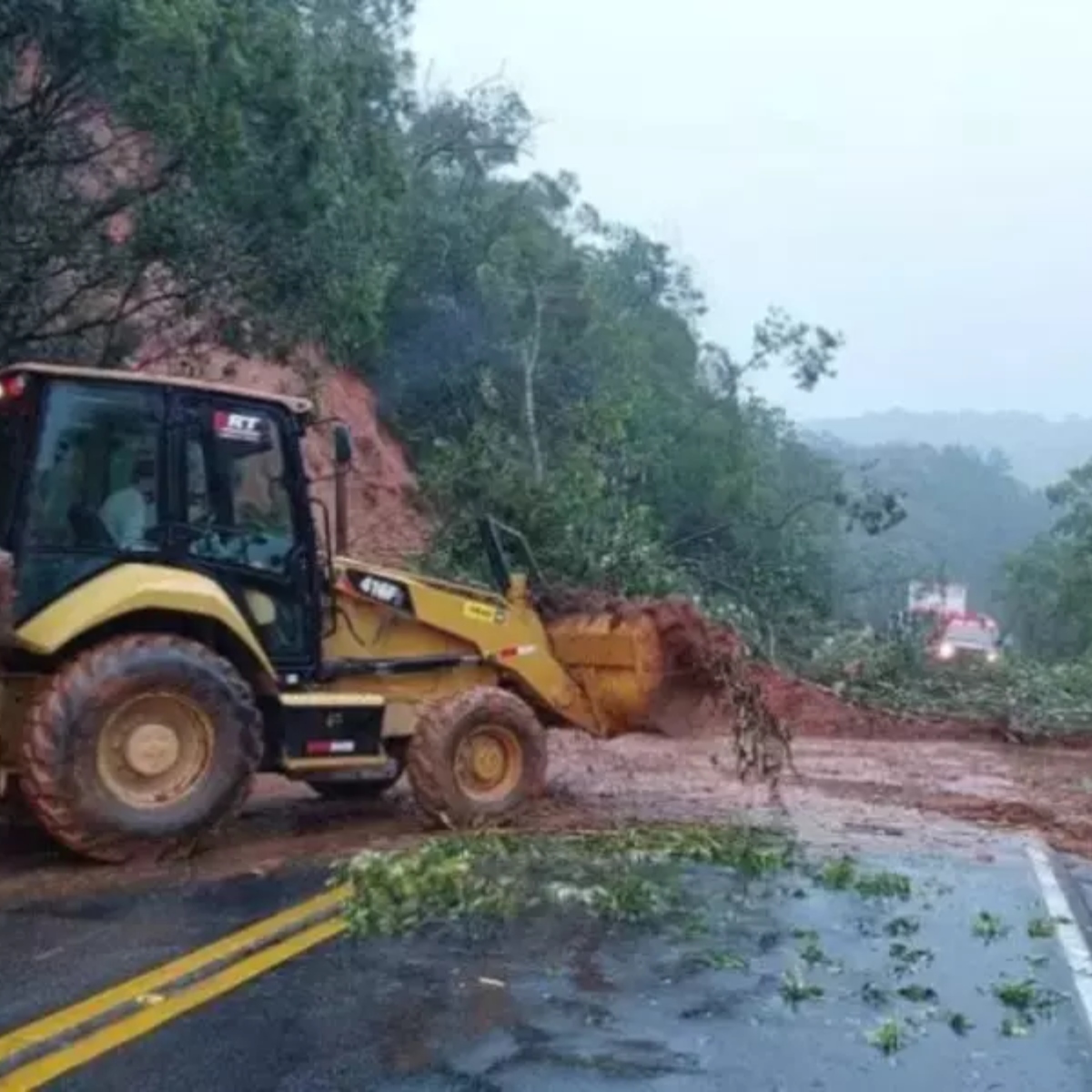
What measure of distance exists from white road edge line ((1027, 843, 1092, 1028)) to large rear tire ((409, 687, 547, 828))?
3257 millimetres

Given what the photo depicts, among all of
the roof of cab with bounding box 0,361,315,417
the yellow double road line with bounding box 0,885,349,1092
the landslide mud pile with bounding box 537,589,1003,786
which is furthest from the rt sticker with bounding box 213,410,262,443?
the yellow double road line with bounding box 0,885,349,1092

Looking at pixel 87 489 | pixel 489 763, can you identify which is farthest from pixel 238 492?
pixel 489 763

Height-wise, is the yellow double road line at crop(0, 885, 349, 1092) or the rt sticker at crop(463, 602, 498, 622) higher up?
the rt sticker at crop(463, 602, 498, 622)

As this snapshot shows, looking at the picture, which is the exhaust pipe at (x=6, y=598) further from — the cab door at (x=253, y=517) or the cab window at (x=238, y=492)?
the cab window at (x=238, y=492)

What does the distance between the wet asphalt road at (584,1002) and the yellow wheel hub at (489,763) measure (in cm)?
227

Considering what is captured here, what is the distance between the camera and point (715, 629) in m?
12.0

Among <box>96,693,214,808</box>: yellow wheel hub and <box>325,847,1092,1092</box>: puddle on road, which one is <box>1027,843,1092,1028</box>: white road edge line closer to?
<box>325,847,1092,1092</box>: puddle on road

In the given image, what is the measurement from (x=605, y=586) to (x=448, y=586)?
10.1m

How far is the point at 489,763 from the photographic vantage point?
36.1 feet

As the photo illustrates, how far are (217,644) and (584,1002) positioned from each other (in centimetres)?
422

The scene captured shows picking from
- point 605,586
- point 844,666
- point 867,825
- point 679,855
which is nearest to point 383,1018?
point 679,855

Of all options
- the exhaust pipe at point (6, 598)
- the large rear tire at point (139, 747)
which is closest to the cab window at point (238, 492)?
the large rear tire at point (139, 747)

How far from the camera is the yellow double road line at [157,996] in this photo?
555 cm

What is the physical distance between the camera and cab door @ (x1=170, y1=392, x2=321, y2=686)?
32.3ft
